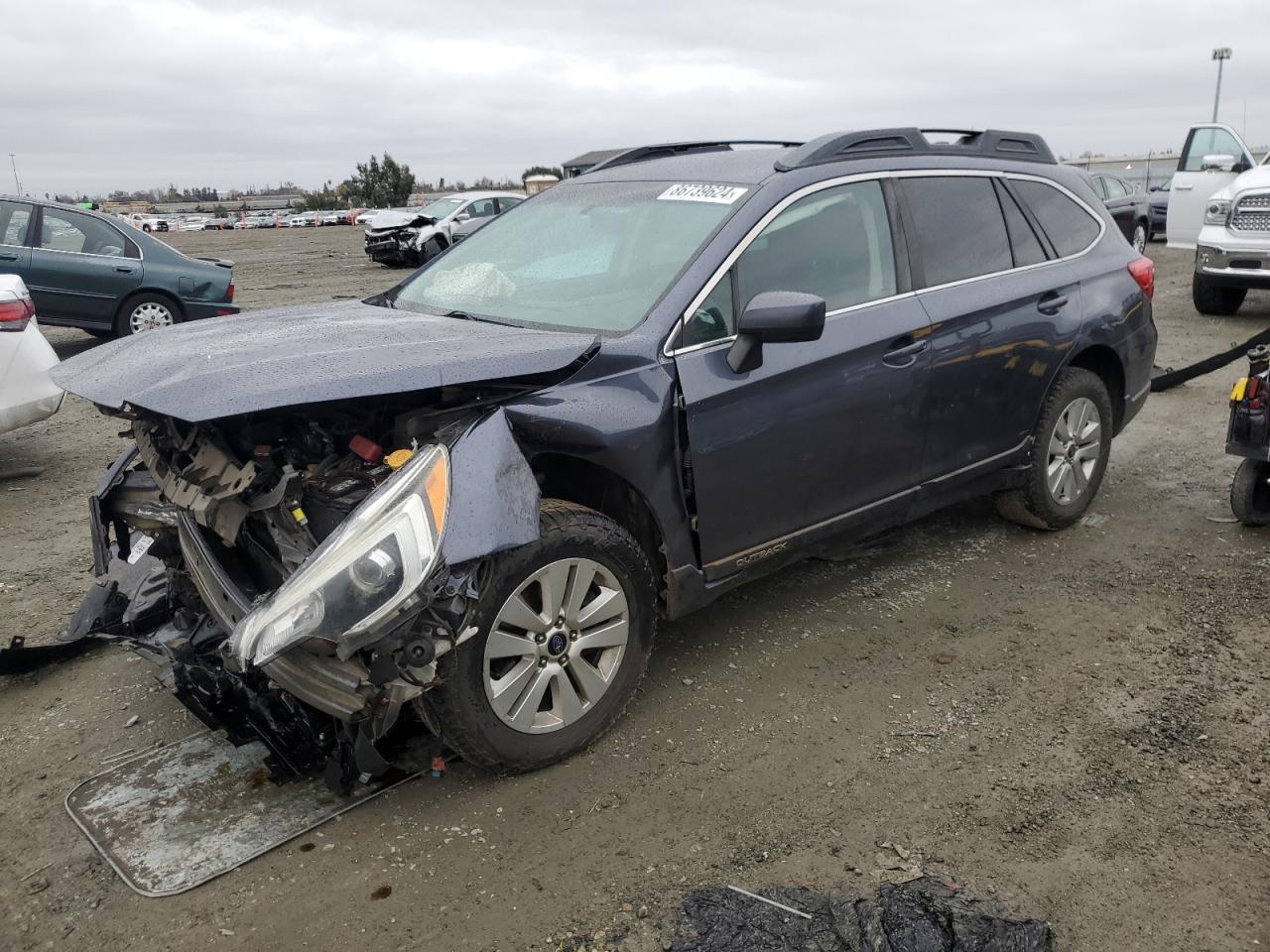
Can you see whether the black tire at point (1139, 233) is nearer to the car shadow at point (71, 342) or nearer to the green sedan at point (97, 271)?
the green sedan at point (97, 271)

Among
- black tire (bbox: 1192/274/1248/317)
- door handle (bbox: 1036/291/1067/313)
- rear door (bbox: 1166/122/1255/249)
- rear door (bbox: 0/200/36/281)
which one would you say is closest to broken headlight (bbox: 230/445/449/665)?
door handle (bbox: 1036/291/1067/313)

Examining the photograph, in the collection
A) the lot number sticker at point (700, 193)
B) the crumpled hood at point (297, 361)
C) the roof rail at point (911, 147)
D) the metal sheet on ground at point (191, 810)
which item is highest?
the roof rail at point (911, 147)

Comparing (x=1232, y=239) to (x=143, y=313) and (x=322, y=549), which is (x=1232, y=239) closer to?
(x=322, y=549)

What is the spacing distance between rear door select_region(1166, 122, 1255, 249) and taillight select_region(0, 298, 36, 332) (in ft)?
41.7

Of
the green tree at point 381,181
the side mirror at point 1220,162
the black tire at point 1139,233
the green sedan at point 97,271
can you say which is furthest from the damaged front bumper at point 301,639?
the green tree at point 381,181

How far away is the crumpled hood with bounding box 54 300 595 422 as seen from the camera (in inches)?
105

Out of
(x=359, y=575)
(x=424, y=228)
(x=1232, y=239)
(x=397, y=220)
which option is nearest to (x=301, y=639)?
(x=359, y=575)

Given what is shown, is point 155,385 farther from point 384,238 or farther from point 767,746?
point 384,238

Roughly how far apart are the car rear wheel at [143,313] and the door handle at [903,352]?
8.57m

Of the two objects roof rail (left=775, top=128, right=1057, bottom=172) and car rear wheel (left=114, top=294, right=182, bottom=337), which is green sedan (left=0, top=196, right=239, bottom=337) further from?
roof rail (left=775, top=128, right=1057, bottom=172)

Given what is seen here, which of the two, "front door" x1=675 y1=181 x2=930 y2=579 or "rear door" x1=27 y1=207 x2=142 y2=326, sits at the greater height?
"rear door" x1=27 y1=207 x2=142 y2=326

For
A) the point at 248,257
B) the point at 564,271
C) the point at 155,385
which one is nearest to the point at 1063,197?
the point at 564,271

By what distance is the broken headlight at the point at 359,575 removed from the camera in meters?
2.53

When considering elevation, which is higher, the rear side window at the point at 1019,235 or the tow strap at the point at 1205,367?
the rear side window at the point at 1019,235
